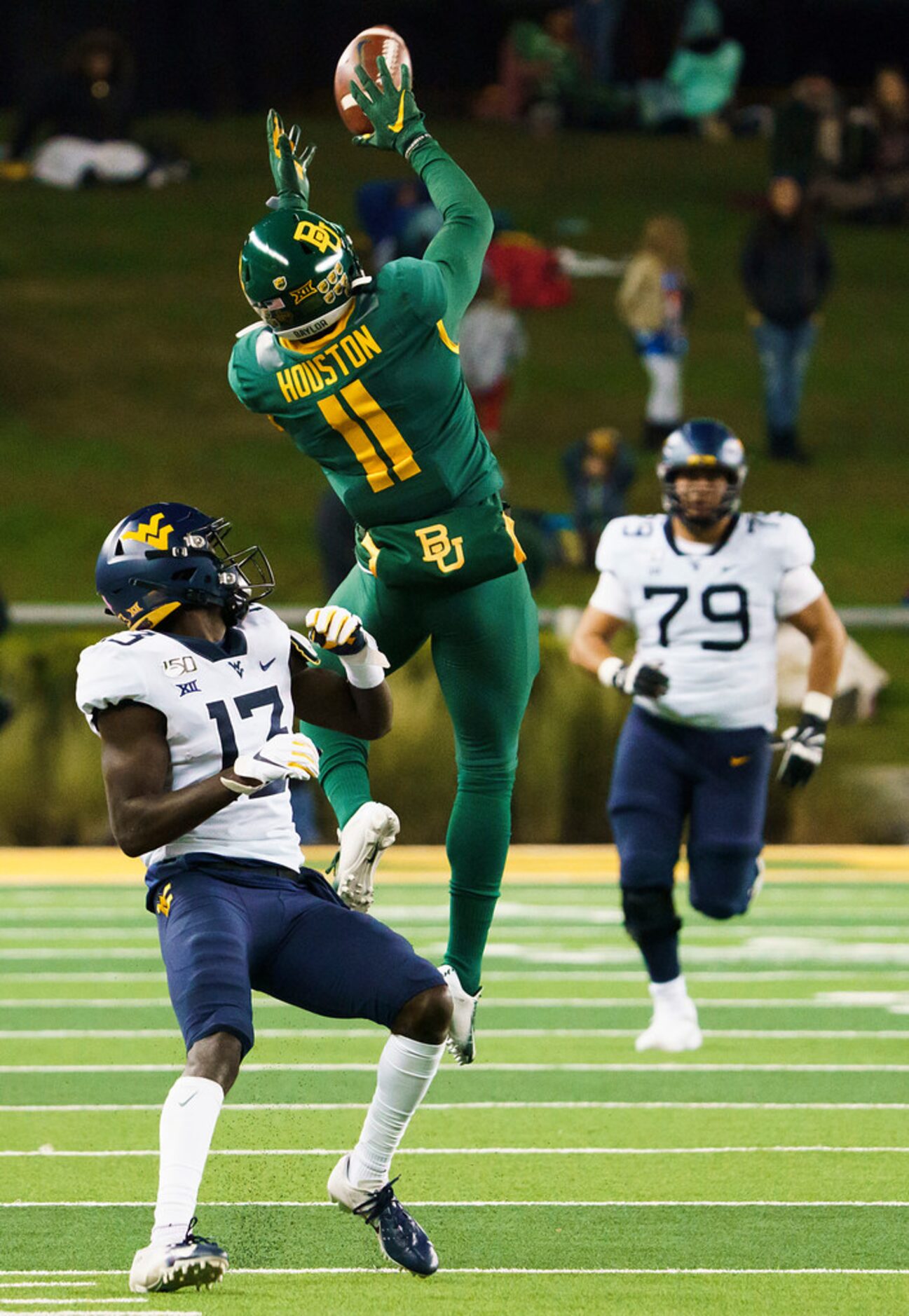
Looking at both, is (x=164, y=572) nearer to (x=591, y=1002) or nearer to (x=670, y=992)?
(x=670, y=992)

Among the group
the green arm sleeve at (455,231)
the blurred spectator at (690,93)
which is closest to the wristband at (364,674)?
the green arm sleeve at (455,231)

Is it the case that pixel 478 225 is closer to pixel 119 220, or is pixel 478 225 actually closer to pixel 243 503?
pixel 243 503

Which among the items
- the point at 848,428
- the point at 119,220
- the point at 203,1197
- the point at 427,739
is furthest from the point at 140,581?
the point at 119,220

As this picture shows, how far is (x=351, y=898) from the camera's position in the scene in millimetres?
5027

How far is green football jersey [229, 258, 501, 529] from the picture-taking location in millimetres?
5426

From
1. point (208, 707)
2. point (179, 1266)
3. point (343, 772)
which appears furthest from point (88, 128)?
point (179, 1266)

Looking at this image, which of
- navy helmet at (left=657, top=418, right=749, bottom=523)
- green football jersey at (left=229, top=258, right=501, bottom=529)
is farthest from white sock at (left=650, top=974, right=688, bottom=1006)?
green football jersey at (left=229, top=258, right=501, bottom=529)

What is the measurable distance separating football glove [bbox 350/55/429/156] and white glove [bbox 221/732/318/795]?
185 centimetres

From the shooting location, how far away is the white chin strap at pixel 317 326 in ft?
17.6

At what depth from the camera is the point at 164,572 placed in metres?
4.74

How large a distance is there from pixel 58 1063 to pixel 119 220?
16.3m

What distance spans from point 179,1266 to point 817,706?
3528mm

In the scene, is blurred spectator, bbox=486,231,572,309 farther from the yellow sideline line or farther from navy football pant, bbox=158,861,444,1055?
navy football pant, bbox=158,861,444,1055

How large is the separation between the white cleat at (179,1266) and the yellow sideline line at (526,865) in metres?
6.86
